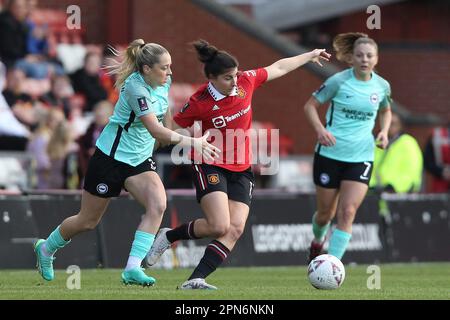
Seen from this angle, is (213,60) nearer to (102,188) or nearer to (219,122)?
(219,122)

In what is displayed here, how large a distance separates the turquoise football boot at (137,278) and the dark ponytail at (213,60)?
5.81 ft

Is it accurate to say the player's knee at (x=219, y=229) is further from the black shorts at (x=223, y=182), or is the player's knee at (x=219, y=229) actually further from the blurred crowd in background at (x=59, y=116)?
the blurred crowd in background at (x=59, y=116)

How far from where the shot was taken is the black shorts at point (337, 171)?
13359 mm

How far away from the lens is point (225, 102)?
1124cm

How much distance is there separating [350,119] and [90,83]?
765 centimetres

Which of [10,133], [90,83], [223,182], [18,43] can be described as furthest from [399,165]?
[223,182]

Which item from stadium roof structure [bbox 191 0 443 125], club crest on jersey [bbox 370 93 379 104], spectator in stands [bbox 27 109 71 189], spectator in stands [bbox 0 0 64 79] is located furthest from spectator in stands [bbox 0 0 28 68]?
club crest on jersey [bbox 370 93 379 104]

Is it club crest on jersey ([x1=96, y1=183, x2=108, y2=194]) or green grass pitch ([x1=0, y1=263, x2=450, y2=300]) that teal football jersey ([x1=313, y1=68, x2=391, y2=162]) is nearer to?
green grass pitch ([x1=0, y1=263, x2=450, y2=300])

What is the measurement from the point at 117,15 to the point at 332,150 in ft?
31.9

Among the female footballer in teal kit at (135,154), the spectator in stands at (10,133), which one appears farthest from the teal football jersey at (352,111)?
the spectator in stands at (10,133)

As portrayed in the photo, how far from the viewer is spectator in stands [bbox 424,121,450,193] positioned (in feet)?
69.9
